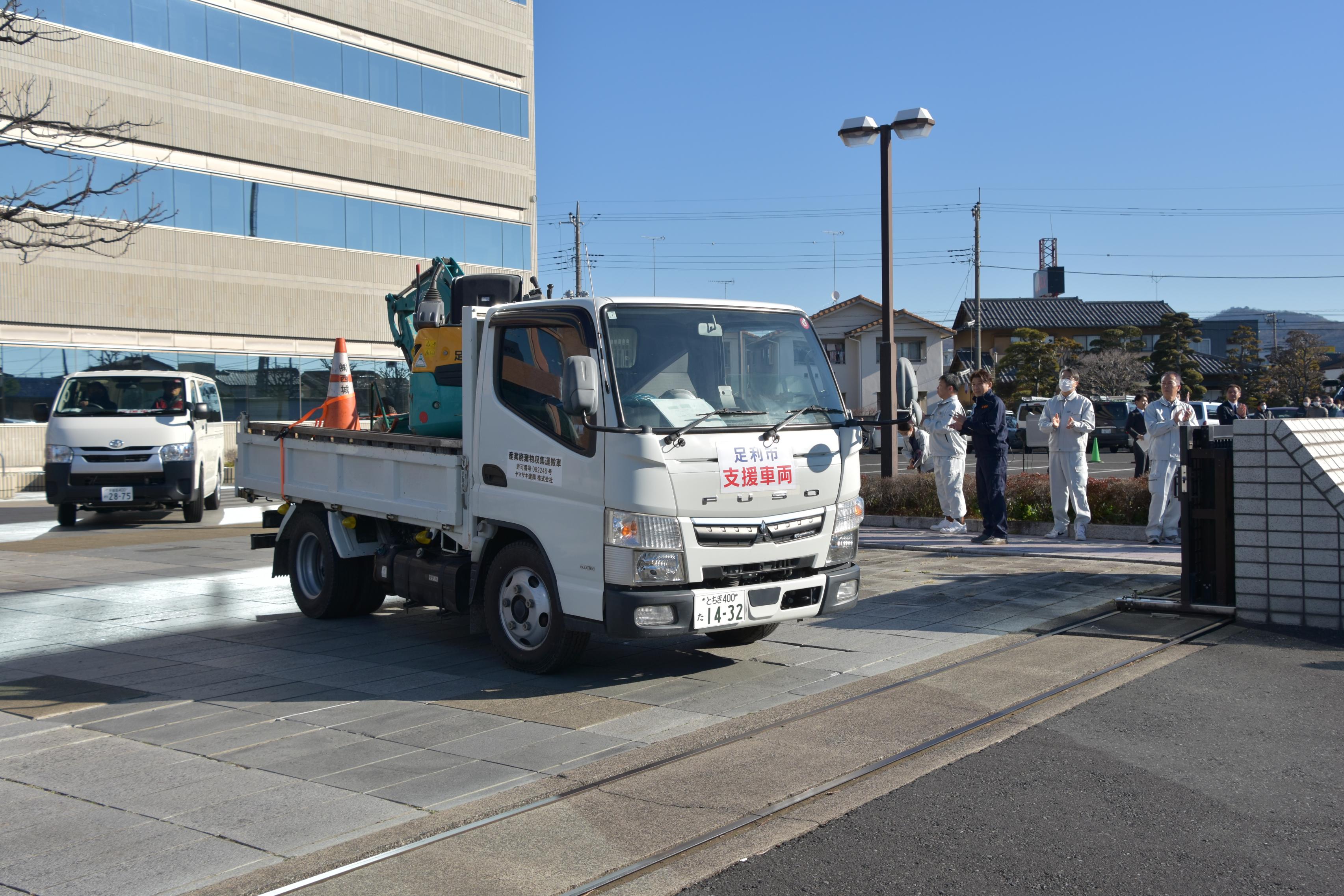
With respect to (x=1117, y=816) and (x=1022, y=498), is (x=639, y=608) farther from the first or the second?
(x=1022, y=498)

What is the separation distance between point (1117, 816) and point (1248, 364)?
61.7 metres

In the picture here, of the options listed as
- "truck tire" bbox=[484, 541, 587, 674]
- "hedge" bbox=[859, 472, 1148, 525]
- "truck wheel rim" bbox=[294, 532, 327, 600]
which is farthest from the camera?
"hedge" bbox=[859, 472, 1148, 525]

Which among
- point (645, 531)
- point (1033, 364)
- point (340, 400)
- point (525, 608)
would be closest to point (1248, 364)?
point (1033, 364)

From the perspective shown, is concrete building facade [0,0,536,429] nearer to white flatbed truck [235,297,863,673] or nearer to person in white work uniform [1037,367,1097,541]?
person in white work uniform [1037,367,1097,541]

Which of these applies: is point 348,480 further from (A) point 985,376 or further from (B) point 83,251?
(B) point 83,251

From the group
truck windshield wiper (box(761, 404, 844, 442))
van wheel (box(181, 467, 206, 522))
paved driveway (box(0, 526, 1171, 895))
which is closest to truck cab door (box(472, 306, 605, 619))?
paved driveway (box(0, 526, 1171, 895))

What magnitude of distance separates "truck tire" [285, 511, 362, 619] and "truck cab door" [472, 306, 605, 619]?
236 centimetres

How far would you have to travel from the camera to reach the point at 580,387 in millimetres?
6258

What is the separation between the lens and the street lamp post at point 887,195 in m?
15.0

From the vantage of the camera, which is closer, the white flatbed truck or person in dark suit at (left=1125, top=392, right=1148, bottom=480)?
the white flatbed truck

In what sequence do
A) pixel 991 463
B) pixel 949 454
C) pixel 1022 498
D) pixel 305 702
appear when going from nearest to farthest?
pixel 305 702
pixel 991 463
pixel 949 454
pixel 1022 498

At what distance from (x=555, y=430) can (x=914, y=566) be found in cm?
599

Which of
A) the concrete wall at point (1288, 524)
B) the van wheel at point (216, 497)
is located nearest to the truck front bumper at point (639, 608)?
the concrete wall at point (1288, 524)

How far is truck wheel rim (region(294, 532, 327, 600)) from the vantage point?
9523mm
